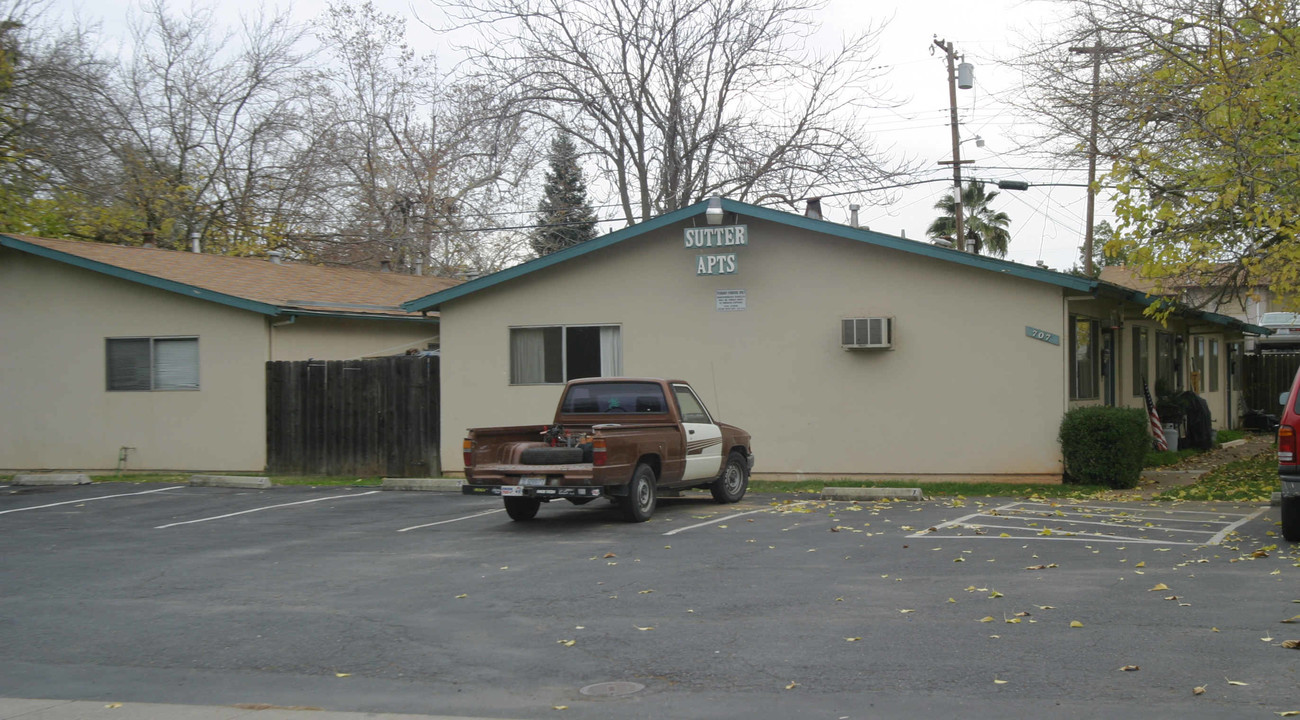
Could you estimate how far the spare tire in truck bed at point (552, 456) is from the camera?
42.4ft

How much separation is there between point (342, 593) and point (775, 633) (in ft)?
12.9

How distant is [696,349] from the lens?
19.2 metres

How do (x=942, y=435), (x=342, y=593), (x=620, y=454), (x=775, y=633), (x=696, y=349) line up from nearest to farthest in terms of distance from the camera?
(x=775, y=633), (x=342, y=593), (x=620, y=454), (x=942, y=435), (x=696, y=349)

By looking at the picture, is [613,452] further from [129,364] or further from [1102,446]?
[129,364]

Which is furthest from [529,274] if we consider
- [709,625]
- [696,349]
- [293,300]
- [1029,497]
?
[709,625]

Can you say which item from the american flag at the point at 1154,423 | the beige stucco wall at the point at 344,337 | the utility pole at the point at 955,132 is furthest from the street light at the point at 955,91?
the beige stucco wall at the point at 344,337

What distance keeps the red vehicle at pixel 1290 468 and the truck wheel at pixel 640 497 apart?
264 inches

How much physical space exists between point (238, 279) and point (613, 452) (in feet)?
42.5

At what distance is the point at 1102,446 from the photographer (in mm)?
16516

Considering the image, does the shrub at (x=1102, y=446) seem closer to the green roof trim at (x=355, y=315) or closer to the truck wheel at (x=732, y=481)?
the truck wheel at (x=732, y=481)

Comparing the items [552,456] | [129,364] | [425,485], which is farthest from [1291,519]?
[129,364]

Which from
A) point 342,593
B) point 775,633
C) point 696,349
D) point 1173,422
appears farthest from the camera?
point 1173,422

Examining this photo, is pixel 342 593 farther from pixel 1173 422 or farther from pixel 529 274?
pixel 1173 422

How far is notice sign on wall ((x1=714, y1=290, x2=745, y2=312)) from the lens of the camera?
18.8 metres
